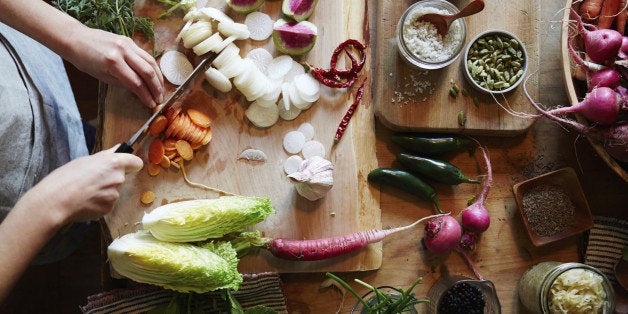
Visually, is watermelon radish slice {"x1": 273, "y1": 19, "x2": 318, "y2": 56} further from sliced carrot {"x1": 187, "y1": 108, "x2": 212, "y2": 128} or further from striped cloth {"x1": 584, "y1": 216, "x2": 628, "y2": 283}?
striped cloth {"x1": 584, "y1": 216, "x2": 628, "y2": 283}

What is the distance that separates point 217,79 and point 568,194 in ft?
4.61

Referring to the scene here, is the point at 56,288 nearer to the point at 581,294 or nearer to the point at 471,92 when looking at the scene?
the point at 471,92

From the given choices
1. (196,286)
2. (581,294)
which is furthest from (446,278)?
(196,286)

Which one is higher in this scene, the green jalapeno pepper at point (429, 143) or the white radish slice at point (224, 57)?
the white radish slice at point (224, 57)

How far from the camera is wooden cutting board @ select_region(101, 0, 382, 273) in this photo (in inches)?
77.4

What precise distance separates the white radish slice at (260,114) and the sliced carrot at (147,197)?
45 cm

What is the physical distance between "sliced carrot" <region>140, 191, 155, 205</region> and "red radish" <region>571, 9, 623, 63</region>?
1.63 meters

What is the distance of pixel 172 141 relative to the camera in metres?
1.95

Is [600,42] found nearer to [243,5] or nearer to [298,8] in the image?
[298,8]

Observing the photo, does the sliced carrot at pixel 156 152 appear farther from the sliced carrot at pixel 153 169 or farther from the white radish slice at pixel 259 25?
the white radish slice at pixel 259 25

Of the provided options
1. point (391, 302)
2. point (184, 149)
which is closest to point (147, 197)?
point (184, 149)

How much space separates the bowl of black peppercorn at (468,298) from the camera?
6.14 ft

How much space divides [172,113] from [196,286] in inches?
24.4

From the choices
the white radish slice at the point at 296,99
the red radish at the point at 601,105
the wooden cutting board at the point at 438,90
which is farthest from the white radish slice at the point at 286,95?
the red radish at the point at 601,105
